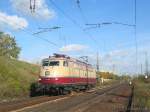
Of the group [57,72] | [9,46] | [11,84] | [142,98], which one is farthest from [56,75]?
[9,46]

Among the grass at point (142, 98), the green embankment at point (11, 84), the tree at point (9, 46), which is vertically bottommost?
the grass at point (142, 98)

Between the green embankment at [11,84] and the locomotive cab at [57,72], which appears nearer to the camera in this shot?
the green embankment at [11,84]

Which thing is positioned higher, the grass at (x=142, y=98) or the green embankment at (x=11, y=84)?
the green embankment at (x=11, y=84)

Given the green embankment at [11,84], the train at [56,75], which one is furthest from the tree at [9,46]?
the train at [56,75]

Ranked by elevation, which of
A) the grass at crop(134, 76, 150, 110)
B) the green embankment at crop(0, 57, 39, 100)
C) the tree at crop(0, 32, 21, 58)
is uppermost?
the tree at crop(0, 32, 21, 58)

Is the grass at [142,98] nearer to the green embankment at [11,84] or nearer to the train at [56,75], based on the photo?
the train at [56,75]

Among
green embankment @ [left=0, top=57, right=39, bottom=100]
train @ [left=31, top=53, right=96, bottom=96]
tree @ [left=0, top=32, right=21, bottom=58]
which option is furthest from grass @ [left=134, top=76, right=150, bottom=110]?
tree @ [left=0, top=32, right=21, bottom=58]

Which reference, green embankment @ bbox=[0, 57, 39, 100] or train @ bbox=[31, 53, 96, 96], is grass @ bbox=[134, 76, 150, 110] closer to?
train @ bbox=[31, 53, 96, 96]

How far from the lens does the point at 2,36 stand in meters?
88.8

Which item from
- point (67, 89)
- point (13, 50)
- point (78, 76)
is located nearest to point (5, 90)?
point (67, 89)

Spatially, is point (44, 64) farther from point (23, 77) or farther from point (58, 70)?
point (23, 77)

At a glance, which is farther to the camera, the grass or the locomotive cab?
the locomotive cab

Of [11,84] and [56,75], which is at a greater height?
[56,75]

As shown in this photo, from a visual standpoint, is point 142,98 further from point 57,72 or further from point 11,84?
point 11,84
